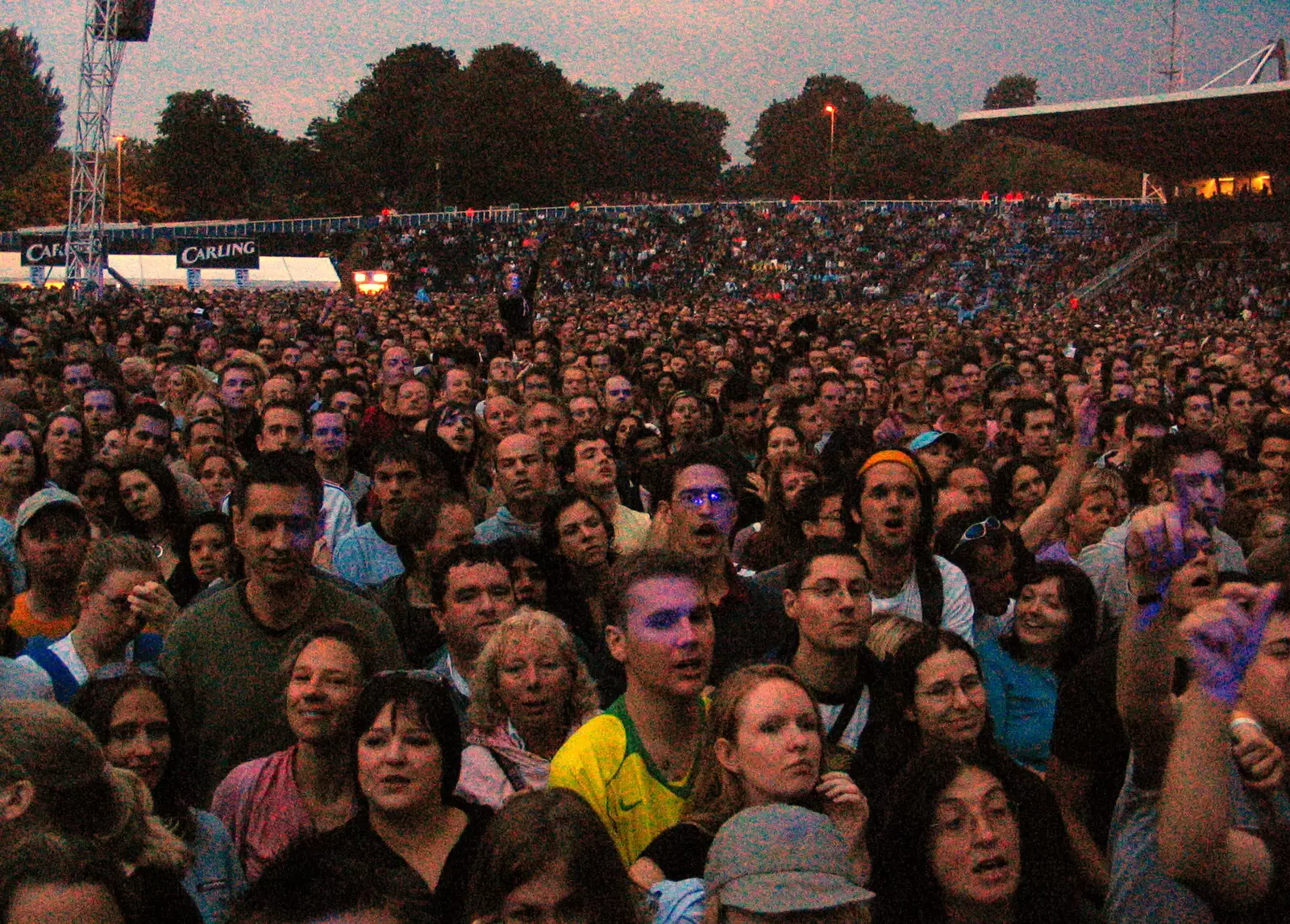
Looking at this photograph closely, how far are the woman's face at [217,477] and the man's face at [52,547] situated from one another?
1.75 metres

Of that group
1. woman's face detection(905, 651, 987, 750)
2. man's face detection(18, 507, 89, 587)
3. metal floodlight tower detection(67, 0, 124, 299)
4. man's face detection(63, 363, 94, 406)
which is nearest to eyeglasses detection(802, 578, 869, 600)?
woman's face detection(905, 651, 987, 750)

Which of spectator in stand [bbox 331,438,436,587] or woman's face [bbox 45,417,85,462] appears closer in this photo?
spectator in stand [bbox 331,438,436,587]

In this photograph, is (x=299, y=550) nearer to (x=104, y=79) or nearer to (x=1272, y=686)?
(x=1272, y=686)

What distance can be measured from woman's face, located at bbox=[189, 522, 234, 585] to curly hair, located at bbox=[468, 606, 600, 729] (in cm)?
192

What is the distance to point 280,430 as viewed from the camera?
7242 millimetres

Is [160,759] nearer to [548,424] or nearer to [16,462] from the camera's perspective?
[16,462]

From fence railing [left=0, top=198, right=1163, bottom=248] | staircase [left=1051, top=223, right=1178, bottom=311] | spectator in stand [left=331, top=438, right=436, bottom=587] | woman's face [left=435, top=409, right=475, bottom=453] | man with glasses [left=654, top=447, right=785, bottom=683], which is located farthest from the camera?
fence railing [left=0, top=198, right=1163, bottom=248]

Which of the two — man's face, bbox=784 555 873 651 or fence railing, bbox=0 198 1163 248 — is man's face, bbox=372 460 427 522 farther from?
fence railing, bbox=0 198 1163 248

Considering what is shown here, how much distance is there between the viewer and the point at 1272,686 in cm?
294

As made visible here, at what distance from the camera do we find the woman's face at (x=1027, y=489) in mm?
6832

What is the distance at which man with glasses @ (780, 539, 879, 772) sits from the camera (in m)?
3.99

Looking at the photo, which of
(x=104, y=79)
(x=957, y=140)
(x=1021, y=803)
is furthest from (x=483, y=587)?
(x=957, y=140)

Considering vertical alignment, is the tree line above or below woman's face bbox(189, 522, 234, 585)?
above

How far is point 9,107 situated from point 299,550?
404ft
